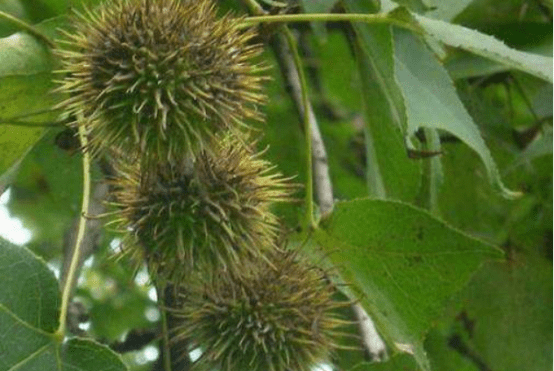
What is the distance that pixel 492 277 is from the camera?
3396 mm

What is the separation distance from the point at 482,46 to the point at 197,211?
1.67ft

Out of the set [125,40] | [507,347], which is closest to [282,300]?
[125,40]

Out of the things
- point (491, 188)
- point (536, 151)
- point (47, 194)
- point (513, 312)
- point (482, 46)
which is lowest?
point (513, 312)

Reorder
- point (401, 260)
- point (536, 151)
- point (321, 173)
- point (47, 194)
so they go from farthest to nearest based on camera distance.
Answer: 1. point (47, 194)
2. point (536, 151)
3. point (321, 173)
4. point (401, 260)

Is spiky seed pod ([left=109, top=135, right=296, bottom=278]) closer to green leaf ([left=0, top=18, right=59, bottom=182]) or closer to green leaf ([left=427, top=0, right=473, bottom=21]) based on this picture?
green leaf ([left=0, top=18, right=59, bottom=182])

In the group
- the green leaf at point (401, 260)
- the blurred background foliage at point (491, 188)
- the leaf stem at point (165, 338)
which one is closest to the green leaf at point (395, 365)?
the green leaf at point (401, 260)

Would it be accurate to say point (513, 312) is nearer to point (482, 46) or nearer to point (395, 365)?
point (395, 365)

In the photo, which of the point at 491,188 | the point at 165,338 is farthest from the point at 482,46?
the point at 491,188

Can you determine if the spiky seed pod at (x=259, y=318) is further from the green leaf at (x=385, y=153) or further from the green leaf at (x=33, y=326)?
the green leaf at (x=385, y=153)

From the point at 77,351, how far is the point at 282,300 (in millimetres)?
367

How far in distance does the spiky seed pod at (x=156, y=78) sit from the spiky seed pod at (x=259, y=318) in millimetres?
254

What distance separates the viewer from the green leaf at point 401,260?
234 centimetres

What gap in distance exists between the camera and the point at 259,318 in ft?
7.72

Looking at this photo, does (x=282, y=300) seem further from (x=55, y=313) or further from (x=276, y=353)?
(x=55, y=313)
